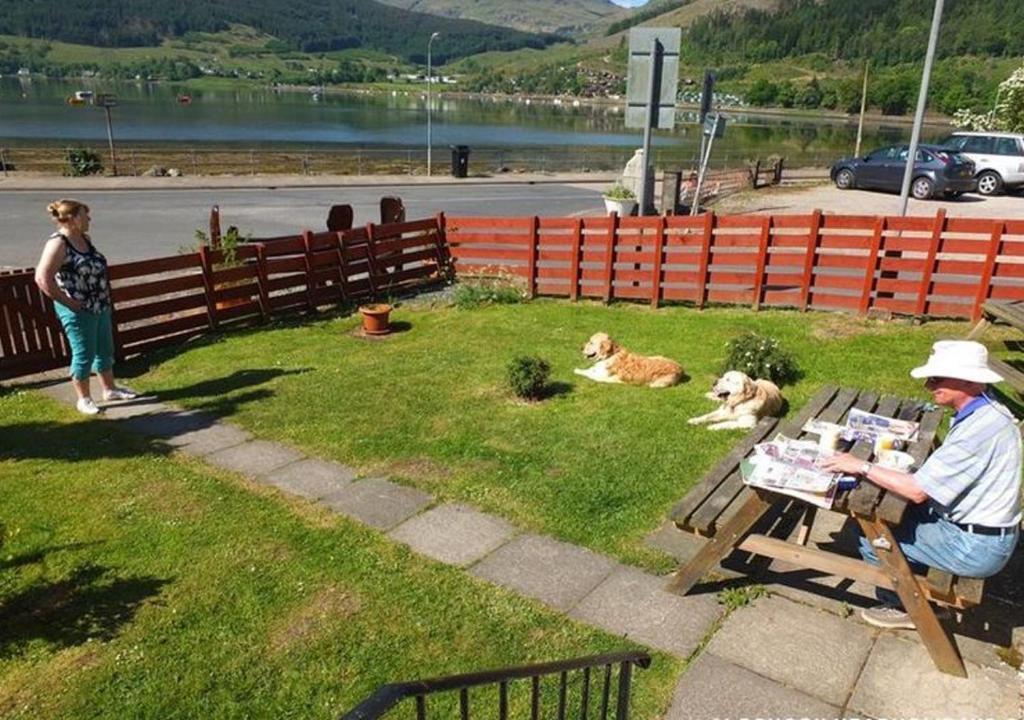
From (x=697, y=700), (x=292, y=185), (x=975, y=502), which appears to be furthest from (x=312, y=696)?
(x=292, y=185)

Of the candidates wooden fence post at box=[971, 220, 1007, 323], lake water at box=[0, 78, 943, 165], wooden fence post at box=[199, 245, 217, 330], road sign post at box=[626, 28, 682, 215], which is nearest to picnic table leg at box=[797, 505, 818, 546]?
wooden fence post at box=[971, 220, 1007, 323]

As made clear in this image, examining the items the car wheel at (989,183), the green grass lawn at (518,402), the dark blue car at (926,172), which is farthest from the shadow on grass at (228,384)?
the car wheel at (989,183)

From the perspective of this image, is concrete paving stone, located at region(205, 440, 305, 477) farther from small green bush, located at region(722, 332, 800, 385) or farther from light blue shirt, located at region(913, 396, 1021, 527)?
light blue shirt, located at region(913, 396, 1021, 527)

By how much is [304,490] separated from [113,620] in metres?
1.89

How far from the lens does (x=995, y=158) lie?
2570 centimetres

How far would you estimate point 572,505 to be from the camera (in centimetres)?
589

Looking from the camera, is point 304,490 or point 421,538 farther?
point 304,490

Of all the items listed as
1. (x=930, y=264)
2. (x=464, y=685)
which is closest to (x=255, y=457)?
(x=464, y=685)

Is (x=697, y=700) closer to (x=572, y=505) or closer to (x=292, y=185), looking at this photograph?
(x=572, y=505)

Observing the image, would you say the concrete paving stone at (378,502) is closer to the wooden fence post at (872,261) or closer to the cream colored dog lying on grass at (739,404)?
the cream colored dog lying on grass at (739,404)

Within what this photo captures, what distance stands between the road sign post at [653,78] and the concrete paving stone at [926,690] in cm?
975

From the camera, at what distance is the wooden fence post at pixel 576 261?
42.3ft

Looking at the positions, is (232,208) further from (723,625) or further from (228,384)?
(723,625)

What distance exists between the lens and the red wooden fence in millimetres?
10797
